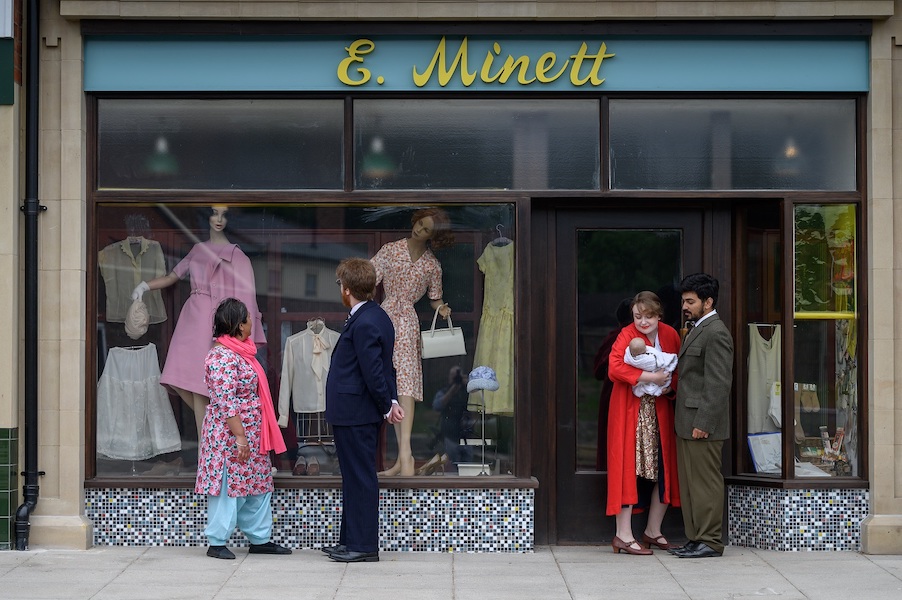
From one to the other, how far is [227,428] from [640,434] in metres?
2.96

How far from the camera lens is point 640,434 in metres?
8.89

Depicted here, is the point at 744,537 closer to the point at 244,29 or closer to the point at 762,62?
the point at 762,62

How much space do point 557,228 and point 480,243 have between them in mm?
626

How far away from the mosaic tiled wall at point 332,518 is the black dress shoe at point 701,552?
43.3 inches

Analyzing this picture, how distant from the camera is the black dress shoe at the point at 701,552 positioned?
28.4 ft

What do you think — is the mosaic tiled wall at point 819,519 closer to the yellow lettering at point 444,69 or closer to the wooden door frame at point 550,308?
the wooden door frame at point 550,308

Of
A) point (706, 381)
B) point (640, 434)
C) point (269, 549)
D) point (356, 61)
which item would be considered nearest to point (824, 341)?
point (706, 381)

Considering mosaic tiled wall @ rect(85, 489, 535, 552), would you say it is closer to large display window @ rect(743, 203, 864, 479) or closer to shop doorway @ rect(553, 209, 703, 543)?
shop doorway @ rect(553, 209, 703, 543)

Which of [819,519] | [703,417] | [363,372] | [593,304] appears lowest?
[819,519]

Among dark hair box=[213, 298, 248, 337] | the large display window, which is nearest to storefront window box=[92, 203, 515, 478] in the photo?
dark hair box=[213, 298, 248, 337]

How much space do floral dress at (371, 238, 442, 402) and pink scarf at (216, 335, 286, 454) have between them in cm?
103

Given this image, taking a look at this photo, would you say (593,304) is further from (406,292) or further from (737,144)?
(737,144)

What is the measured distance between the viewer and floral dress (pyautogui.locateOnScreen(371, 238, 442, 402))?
9.16m

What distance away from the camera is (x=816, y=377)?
911 cm
